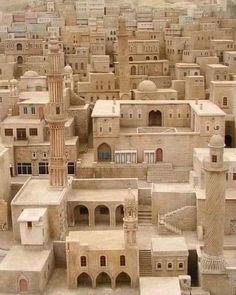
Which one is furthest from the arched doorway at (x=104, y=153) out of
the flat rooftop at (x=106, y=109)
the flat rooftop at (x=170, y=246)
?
the flat rooftop at (x=170, y=246)

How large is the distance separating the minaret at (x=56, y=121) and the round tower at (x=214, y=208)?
10.4 m

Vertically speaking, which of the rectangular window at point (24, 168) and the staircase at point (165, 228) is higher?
the rectangular window at point (24, 168)

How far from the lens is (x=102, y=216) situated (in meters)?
36.7

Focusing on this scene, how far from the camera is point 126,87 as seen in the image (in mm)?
54562

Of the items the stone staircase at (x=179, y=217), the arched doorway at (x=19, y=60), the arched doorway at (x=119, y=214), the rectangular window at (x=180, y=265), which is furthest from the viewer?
the arched doorway at (x=19, y=60)

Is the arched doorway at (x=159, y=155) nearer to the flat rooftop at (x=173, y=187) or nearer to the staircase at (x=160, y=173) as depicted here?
the staircase at (x=160, y=173)

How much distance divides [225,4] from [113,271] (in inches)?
2734

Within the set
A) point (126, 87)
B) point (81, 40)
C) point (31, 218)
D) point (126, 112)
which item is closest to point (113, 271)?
point (31, 218)

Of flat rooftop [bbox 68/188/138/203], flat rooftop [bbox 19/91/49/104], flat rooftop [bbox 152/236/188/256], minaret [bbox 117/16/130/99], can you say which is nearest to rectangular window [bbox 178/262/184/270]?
flat rooftop [bbox 152/236/188/256]

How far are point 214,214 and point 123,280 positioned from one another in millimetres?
6163

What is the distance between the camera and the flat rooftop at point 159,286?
1072 inches

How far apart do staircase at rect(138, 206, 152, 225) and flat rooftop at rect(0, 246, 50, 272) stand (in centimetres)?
714

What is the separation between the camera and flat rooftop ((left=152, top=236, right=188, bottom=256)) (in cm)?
3014

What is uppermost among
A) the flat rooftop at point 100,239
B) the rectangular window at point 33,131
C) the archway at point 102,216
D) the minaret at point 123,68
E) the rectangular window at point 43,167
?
the minaret at point 123,68
